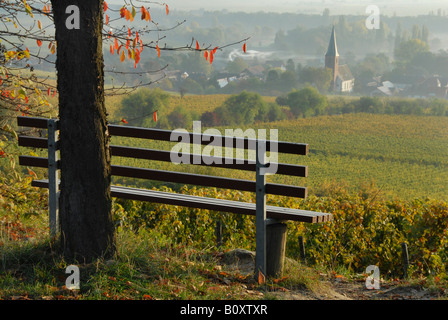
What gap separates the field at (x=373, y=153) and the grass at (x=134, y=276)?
94.9 ft

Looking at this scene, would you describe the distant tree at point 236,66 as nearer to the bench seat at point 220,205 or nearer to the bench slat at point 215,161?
the bench seat at point 220,205

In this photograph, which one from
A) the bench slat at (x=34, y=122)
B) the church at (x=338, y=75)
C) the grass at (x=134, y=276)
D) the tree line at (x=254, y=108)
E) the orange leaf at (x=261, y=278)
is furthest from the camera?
the church at (x=338, y=75)

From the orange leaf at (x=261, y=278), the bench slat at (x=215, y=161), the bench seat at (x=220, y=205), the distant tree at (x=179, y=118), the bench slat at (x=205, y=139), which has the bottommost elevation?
the distant tree at (x=179, y=118)

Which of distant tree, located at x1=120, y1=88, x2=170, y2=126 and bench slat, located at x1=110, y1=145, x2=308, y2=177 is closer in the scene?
bench slat, located at x1=110, y1=145, x2=308, y2=177

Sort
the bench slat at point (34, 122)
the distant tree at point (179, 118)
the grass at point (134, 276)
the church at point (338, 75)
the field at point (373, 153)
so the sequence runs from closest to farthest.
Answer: the grass at point (134, 276) → the bench slat at point (34, 122) → the field at point (373, 153) → the distant tree at point (179, 118) → the church at point (338, 75)

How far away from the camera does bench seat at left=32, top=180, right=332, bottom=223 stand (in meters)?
4.08

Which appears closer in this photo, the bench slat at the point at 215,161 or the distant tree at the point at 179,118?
the bench slat at the point at 215,161

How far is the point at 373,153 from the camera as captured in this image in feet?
167

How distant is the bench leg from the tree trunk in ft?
3.75

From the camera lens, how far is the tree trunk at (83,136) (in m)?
3.93

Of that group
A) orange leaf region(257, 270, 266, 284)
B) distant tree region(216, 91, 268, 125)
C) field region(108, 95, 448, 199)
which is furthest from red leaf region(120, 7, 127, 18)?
distant tree region(216, 91, 268, 125)

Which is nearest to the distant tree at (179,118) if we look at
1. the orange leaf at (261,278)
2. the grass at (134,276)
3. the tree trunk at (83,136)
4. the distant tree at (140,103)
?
the distant tree at (140,103)

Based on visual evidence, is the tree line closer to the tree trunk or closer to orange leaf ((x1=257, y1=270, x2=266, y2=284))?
the tree trunk
